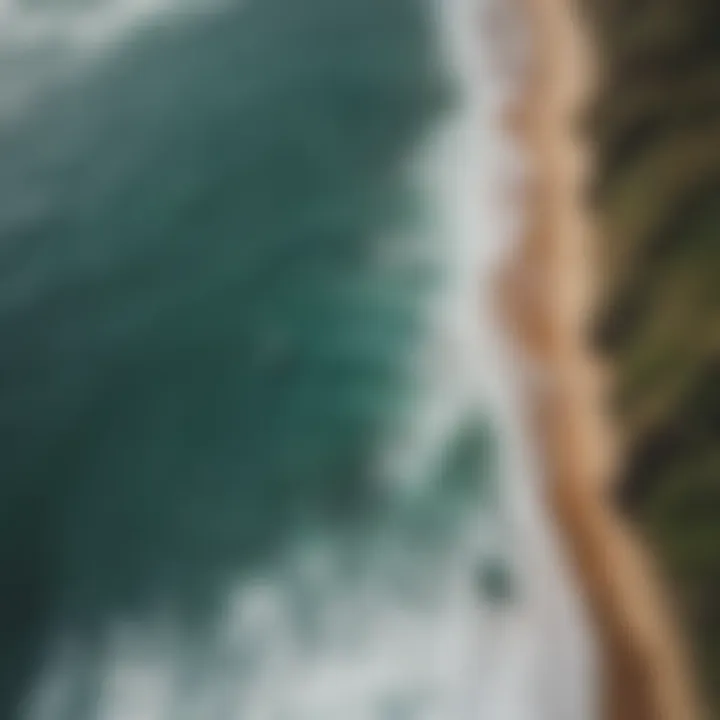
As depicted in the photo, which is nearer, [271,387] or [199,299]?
[271,387]

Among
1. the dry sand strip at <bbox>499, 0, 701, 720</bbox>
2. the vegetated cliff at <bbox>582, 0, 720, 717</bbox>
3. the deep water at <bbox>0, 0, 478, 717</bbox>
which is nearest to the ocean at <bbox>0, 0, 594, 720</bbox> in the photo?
the deep water at <bbox>0, 0, 478, 717</bbox>

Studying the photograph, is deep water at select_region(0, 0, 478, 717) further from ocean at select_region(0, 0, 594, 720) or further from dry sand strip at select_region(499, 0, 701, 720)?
dry sand strip at select_region(499, 0, 701, 720)

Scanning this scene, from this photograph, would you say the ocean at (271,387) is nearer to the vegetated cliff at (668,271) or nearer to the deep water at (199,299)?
the deep water at (199,299)

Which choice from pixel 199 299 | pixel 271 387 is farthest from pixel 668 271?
pixel 199 299

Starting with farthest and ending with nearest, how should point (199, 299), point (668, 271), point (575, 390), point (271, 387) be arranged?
1. point (199, 299)
2. point (271, 387)
3. point (668, 271)
4. point (575, 390)

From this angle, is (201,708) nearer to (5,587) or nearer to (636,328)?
(5,587)

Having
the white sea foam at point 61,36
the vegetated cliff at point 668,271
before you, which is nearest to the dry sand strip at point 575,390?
the vegetated cliff at point 668,271

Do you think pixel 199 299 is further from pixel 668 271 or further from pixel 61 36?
pixel 61 36
